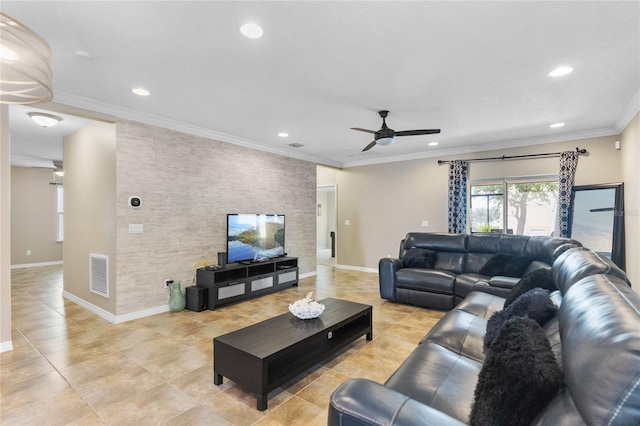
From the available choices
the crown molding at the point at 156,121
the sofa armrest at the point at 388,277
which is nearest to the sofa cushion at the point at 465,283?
the sofa armrest at the point at 388,277

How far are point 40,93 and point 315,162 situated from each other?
200 inches

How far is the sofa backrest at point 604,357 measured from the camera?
0.68 metres

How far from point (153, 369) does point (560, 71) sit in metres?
4.46

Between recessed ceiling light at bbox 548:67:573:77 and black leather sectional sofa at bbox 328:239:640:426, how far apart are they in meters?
1.85

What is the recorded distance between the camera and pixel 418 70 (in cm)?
281

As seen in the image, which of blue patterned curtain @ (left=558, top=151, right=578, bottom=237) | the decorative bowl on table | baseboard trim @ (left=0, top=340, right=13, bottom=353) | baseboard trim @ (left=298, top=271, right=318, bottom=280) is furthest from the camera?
baseboard trim @ (left=298, top=271, right=318, bottom=280)

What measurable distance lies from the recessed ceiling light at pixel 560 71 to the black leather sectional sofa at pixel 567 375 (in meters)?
1.85

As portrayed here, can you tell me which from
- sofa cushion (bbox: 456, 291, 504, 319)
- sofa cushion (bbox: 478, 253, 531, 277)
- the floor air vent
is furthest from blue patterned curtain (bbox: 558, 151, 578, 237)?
the floor air vent

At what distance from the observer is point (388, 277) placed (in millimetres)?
4539

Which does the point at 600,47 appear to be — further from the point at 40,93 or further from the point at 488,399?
the point at 40,93

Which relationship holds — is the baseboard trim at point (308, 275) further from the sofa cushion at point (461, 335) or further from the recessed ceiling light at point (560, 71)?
the recessed ceiling light at point (560, 71)

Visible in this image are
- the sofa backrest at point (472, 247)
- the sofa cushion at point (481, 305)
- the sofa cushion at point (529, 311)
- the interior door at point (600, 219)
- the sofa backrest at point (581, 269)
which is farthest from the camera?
the interior door at point (600, 219)

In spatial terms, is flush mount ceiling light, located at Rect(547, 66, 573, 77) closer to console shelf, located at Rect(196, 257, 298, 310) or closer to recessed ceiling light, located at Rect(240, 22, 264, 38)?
recessed ceiling light, located at Rect(240, 22, 264, 38)

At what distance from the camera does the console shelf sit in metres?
4.27
